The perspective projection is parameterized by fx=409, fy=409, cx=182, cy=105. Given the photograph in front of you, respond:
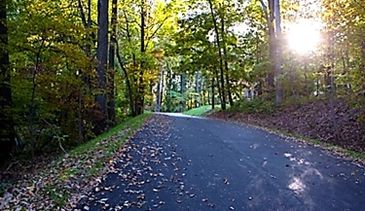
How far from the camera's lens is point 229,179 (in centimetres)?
654

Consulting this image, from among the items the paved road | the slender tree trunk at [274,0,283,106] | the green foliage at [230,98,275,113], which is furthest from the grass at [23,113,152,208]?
the green foliage at [230,98,275,113]

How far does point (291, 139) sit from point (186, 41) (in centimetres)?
1641

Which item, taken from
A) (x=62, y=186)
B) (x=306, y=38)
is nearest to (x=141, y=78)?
(x=306, y=38)

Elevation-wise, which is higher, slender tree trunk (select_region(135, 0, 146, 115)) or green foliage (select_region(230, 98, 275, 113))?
slender tree trunk (select_region(135, 0, 146, 115))

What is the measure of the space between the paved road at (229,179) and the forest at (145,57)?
10.8ft

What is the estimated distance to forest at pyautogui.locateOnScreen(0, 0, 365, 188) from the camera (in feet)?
36.6

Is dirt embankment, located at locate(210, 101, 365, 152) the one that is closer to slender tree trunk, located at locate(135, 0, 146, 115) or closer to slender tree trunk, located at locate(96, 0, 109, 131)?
slender tree trunk, located at locate(96, 0, 109, 131)

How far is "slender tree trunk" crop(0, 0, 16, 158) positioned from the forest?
0.03m

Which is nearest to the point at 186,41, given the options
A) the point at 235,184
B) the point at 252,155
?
the point at 252,155

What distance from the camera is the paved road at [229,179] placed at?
205 inches

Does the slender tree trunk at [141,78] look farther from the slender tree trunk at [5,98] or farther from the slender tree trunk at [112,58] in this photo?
the slender tree trunk at [5,98]

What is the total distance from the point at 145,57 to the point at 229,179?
19920mm

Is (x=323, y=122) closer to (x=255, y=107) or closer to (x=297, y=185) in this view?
(x=255, y=107)

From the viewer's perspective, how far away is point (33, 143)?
1268 centimetres
